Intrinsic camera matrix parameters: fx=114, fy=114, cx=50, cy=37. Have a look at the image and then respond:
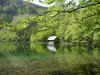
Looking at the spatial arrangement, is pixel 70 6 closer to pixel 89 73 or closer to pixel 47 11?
pixel 47 11

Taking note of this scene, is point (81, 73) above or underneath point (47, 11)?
underneath

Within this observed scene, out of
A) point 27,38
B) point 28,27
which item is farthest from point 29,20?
point 27,38

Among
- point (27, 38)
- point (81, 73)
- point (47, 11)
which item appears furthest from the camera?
point (27, 38)

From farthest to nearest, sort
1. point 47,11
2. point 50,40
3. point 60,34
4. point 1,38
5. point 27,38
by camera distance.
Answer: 1. point 1,38
2. point 27,38
3. point 60,34
4. point 50,40
5. point 47,11

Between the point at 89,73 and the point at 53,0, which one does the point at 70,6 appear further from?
the point at 89,73

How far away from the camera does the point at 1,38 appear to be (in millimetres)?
123000

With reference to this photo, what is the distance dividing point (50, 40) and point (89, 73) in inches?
1885

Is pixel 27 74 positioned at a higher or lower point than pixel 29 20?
lower

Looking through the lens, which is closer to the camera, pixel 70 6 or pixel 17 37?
pixel 70 6

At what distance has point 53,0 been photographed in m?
4.81

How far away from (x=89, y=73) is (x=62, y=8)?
16.9 ft

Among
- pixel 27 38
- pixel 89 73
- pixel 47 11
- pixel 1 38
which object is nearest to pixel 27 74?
pixel 89 73

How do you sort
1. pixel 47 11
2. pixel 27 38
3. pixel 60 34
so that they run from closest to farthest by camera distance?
pixel 47 11, pixel 60 34, pixel 27 38

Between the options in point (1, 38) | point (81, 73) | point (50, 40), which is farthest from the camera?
point (1, 38)
